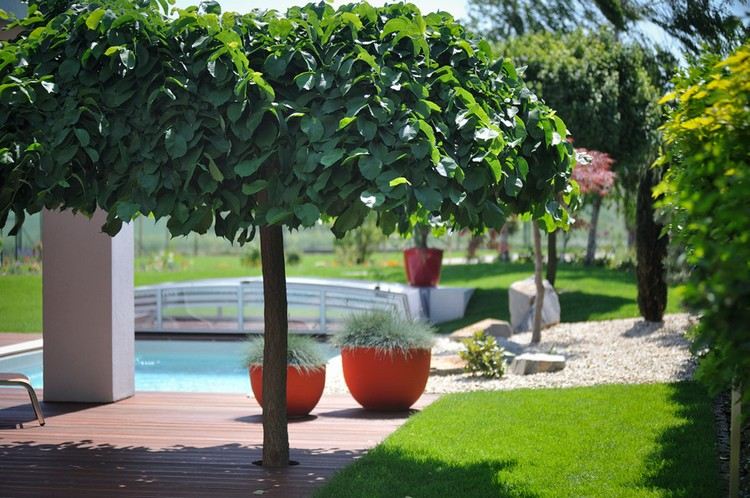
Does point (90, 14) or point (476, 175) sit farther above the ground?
point (90, 14)

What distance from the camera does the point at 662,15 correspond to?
50.2 feet

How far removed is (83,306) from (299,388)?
2140 mm

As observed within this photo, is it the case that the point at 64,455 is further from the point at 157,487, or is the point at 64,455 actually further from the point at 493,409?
the point at 493,409

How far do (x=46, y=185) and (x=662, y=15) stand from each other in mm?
12519

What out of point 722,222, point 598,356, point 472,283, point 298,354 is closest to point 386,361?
point 298,354

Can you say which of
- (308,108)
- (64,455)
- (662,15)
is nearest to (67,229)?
(64,455)

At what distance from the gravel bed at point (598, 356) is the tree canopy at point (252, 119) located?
478 cm

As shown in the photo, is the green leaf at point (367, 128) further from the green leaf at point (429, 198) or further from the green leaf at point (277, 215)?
the green leaf at point (277, 215)

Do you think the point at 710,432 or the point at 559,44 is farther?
the point at 559,44

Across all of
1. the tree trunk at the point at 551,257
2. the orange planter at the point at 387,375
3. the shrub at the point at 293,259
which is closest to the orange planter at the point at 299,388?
the orange planter at the point at 387,375

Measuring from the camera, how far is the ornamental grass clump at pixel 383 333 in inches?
317

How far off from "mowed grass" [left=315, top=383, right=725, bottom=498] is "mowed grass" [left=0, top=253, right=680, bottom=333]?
10.3ft

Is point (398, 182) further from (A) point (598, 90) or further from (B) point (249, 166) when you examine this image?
(A) point (598, 90)

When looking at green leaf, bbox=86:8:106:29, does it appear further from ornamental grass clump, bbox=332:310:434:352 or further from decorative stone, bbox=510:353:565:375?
decorative stone, bbox=510:353:565:375
